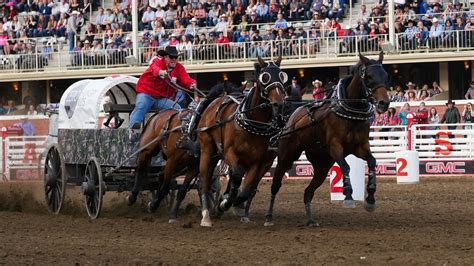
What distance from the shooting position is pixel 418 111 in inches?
1091

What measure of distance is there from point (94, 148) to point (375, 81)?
461 cm

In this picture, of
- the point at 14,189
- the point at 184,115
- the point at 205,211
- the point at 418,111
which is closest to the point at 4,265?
the point at 205,211

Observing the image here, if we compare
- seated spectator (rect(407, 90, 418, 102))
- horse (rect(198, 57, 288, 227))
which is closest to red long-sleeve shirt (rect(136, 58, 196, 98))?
horse (rect(198, 57, 288, 227))

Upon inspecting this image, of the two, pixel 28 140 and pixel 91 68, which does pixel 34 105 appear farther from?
pixel 28 140

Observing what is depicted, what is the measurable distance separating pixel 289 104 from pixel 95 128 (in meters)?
3.25

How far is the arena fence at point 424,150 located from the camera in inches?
1003

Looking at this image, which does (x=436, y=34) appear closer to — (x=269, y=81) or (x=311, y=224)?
(x=311, y=224)

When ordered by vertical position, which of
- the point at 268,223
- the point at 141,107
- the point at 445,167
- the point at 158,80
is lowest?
the point at 445,167

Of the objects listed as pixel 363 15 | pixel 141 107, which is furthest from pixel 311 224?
pixel 363 15

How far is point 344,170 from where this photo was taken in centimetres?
1389

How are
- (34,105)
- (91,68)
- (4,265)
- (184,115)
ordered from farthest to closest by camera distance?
1. (34,105)
2. (91,68)
3. (184,115)
4. (4,265)

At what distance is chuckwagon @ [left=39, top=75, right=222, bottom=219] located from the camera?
16016mm

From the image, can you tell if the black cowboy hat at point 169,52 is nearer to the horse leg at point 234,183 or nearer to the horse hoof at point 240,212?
the horse hoof at point 240,212

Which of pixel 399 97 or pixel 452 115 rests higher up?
pixel 399 97
